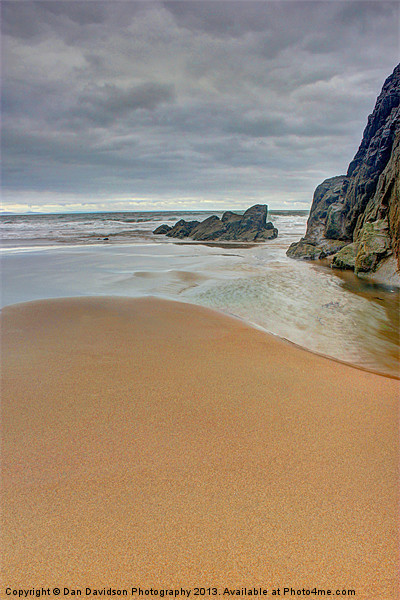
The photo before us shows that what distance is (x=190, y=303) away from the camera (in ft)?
20.8

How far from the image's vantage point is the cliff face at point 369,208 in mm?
10664

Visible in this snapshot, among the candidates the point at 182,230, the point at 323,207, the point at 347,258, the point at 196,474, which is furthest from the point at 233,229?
the point at 196,474

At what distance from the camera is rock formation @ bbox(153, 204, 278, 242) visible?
29.3m

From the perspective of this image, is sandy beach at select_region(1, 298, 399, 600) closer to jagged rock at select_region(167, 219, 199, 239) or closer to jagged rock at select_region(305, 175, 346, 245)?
jagged rock at select_region(305, 175, 346, 245)

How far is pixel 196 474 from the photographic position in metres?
1.75

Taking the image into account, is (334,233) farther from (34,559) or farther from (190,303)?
(34,559)

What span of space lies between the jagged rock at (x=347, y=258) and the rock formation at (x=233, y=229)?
15958 mm

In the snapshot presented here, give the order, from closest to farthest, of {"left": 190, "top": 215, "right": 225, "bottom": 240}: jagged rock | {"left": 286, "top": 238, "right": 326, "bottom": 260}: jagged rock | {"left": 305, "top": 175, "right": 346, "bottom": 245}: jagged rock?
{"left": 286, "top": 238, "right": 326, "bottom": 260}: jagged rock → {"left": 305, "top": 175, "right": 346, "bottom": 245}: jagged rock → {"left": 190, "top": 215, "right": 225, "bottom": 240}: jagged rock

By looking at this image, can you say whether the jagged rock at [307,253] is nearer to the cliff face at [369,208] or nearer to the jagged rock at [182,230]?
the cliff face at [369,208]

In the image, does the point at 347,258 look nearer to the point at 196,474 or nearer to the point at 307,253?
the point at 307,253

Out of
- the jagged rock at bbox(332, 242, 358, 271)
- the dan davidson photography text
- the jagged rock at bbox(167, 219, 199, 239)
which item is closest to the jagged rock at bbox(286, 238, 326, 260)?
the jagged rock at bbox(332, 242, 358, 271)

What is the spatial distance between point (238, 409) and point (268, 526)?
984 millimetres

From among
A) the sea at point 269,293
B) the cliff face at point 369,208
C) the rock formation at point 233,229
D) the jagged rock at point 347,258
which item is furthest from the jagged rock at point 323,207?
the rock formation at point 233,229

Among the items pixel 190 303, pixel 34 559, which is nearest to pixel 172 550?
pixel 34 559
